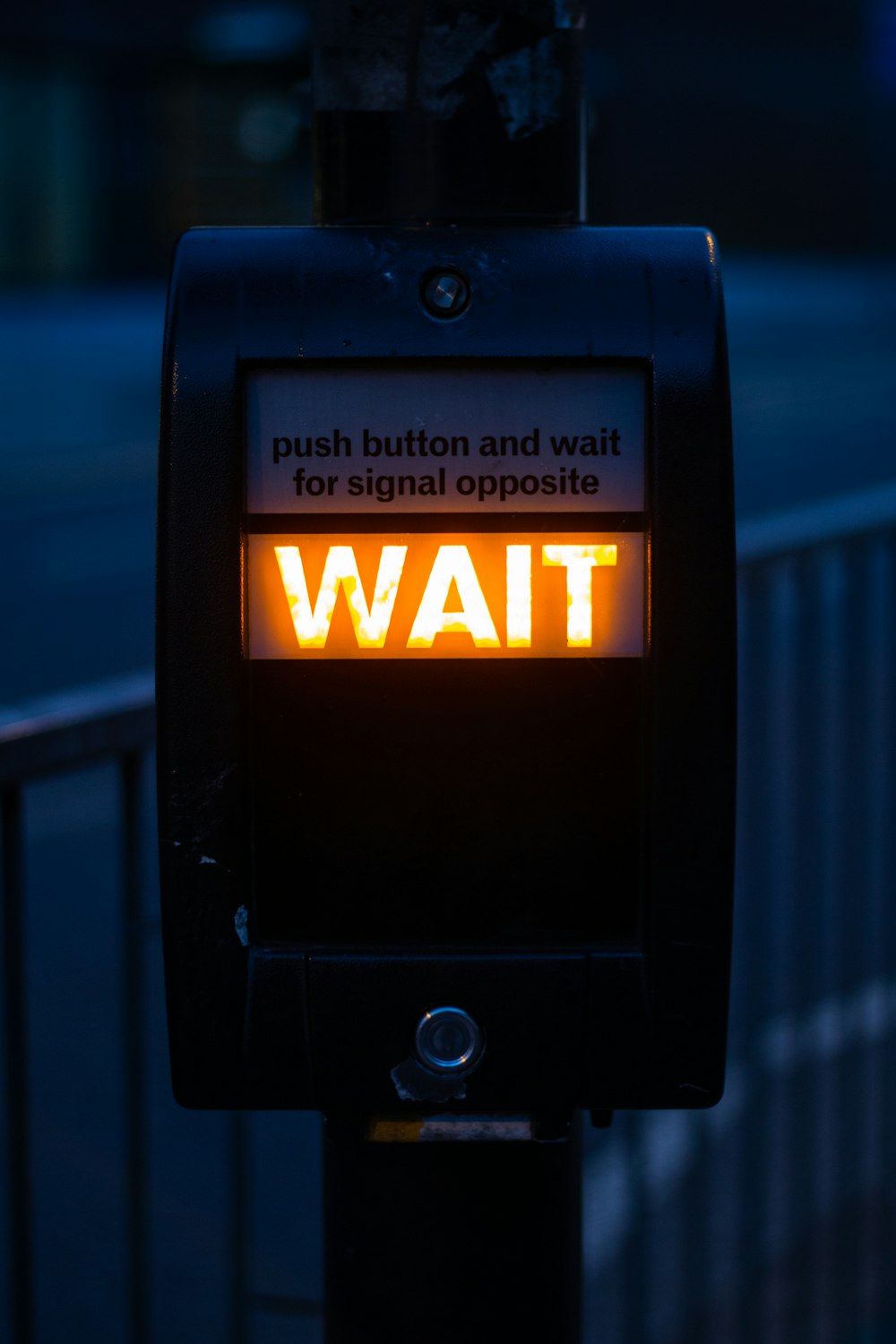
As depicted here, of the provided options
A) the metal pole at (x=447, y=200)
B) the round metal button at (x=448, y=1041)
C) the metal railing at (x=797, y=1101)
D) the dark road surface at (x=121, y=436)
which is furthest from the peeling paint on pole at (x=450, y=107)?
the dark road surface at (x=121, y=436)

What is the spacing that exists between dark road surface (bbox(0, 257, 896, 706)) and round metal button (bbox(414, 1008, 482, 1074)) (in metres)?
7.88

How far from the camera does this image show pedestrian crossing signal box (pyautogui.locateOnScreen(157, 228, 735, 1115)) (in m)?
1.29

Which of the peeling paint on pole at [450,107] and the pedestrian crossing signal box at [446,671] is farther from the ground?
the peeling paint on pole at [450,107]

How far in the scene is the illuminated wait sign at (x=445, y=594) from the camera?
128 cm

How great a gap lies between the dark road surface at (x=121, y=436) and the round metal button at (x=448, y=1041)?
788cm

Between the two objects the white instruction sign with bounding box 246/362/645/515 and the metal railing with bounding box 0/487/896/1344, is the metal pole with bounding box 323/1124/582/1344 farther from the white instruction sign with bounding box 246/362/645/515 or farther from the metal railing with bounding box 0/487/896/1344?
the metal railing with bounding box 0/487/896/1344

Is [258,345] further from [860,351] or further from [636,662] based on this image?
[860,351]

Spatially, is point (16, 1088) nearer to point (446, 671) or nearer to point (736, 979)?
point (446, 671)

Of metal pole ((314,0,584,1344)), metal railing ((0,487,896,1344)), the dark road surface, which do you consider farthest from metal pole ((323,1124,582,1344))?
the dark road surface

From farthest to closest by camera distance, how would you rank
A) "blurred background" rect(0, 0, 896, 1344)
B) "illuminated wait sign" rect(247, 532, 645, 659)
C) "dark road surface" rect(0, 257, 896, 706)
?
"dark road surface" rect(0, 257, 896, 706) → "blurred background" rect(0, 0, 896, 1344) → "illuminated wait sign" rect(247, 532, 645, 659)

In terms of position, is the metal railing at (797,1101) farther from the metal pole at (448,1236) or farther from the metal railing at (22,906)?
the metal pole at (448,1236)

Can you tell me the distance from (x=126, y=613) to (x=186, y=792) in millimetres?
10321

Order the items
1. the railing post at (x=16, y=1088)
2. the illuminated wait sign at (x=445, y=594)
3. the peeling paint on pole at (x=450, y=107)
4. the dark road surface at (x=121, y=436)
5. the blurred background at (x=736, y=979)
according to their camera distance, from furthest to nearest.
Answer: the dark road surface at (x=121, y=436)
the blurred background at (x=736, y=979)
the railing post at (x=16, y=1088)
the peeling paint on pole at (x=450, y=107)
the illuminated wait sign at (x=445, y=594)

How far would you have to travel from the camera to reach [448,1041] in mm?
1312
